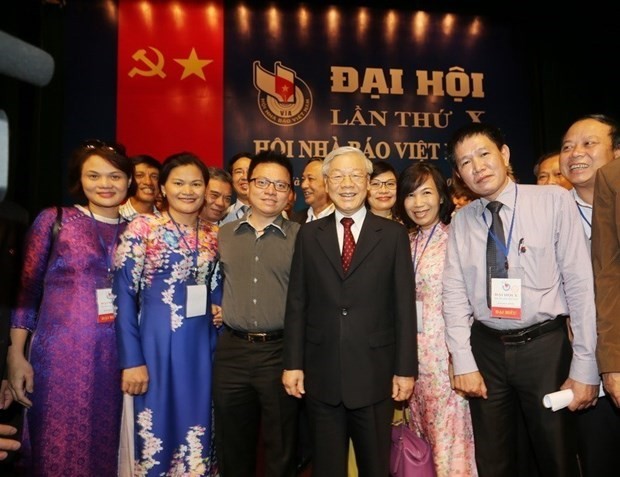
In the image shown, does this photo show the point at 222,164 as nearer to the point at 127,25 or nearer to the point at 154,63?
the point at 154,63

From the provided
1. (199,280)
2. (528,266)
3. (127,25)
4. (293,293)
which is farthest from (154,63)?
(528,266)

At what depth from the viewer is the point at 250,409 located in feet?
7.66

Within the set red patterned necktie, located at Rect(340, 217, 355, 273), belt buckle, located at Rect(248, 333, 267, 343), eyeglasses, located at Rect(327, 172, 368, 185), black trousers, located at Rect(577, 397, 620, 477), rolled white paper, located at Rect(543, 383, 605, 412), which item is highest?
eyeglasses, located at Rect(327, 172, 368, 185)

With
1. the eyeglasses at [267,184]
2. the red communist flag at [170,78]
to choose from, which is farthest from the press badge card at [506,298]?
the red communist flag at [170,78]

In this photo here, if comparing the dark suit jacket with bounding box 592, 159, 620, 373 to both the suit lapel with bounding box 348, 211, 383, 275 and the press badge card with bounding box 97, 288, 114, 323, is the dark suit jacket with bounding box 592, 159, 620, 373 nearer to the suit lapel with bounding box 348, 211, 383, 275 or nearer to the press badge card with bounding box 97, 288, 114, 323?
the suit lapel with bounding box 348, 211, 383, 275

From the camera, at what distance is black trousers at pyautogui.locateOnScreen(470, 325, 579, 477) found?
1919 millimetres

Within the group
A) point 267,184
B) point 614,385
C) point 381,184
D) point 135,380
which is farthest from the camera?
point 381,184

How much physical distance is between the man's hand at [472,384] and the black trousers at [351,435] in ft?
1.07

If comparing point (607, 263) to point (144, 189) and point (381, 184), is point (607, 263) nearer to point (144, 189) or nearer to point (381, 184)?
point (381, 184)

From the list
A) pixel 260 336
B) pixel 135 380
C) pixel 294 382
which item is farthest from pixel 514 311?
pixel 135 380

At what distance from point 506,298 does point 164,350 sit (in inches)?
64.3

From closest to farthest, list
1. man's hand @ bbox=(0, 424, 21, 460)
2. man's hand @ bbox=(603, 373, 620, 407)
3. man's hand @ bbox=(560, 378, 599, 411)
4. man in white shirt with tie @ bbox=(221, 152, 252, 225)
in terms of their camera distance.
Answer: man's hand @ bbox=(0, 424, 21, 460)
man's hand @ bbox=(603, 373, 620, 407)
man's hand @ bbox=(560, 378, 599, 411)
man in white shirt with tie @ bbox=(221, 152, 252, 225)

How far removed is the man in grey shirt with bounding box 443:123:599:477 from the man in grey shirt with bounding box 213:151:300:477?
832 millimetres

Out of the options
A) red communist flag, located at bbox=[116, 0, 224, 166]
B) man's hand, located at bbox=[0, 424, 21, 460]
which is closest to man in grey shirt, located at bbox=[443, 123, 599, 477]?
man's hand, located at bbox=[0, 424, 21, 460]
